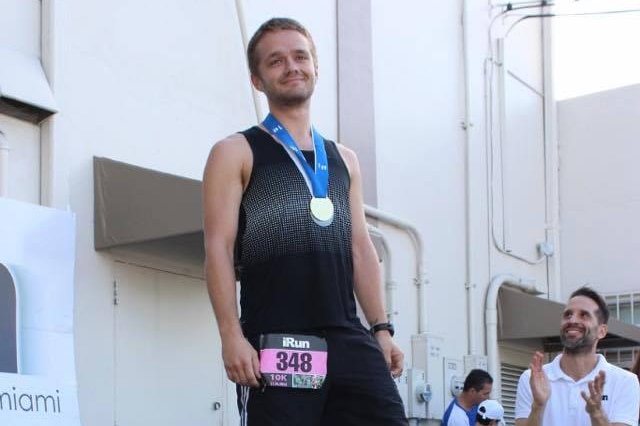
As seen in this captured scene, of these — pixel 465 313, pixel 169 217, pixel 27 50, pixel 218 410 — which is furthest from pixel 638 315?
pixel 27 50

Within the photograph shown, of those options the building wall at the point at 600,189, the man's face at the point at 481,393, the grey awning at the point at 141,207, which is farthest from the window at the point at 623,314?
the grey awning at the point at 141,207

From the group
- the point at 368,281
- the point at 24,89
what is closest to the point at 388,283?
the point at 24,89

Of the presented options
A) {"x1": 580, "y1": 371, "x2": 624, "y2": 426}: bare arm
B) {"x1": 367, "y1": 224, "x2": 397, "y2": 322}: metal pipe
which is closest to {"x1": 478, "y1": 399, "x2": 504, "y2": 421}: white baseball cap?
{"x1": 367, "y1": 224, "x2": 397, "y2": 322}: metal pipe

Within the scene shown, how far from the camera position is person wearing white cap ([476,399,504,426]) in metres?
8.36

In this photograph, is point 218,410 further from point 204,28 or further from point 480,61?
point 480,61

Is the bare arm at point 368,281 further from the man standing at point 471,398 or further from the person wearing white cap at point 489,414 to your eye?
the man standing at point 471,398

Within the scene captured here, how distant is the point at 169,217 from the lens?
6.29 metres

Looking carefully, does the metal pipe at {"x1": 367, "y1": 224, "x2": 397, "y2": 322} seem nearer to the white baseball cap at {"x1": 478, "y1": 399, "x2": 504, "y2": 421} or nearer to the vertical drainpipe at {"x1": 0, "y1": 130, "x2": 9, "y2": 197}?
the white baseball cap at {"x1": 478, "y1": 399, "x2": 504, "y2": 421}

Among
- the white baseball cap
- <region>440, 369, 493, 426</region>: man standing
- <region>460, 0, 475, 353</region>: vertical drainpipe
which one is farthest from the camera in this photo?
<region>460, 0, 475, 353</region>: vertical drainpipe

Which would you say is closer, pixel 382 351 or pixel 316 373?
pixel 316 373

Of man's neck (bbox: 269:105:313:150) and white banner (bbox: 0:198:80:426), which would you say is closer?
man's neck (bbox: 269:105:313:150)

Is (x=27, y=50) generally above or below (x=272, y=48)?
above

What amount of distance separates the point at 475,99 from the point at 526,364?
2952 millimetres

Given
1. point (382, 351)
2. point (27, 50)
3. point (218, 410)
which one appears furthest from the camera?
point (218, 410)
